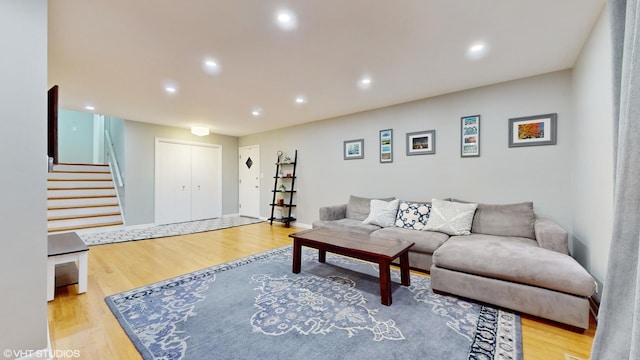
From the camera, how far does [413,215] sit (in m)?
3.52

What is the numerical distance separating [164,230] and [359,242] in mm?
4494

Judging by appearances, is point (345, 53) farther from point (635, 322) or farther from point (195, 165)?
point (195, 165)

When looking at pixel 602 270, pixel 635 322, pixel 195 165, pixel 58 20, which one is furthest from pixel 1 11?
pixel 195 165

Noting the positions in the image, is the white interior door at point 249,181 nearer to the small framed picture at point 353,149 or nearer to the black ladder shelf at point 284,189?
the black ladder shelf at point 284,189

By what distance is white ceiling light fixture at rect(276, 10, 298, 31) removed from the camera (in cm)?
193

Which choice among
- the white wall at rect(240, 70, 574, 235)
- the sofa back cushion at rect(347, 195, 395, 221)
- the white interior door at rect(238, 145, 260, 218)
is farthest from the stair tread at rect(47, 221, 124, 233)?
the sofa back cushion at rect(347, 195, 395, 221)

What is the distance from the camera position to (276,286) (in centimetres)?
256

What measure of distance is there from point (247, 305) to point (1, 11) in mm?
2447

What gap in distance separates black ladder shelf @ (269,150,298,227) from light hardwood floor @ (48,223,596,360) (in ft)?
2.50

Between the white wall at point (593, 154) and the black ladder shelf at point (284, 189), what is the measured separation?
453 centimetres

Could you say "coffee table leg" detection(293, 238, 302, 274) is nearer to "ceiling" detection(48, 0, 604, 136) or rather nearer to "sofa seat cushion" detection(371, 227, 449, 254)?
"sofa seat cushion" detection(371, 227, 449, 254)

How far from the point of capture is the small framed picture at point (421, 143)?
3.82 m

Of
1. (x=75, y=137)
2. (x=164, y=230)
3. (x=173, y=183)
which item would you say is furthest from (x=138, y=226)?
(x=75, y=137)

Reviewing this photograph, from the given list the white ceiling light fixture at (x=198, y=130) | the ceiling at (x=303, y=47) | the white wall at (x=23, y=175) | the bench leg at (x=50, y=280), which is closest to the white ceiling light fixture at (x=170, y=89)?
the ceiling at (x=303, y=47)
